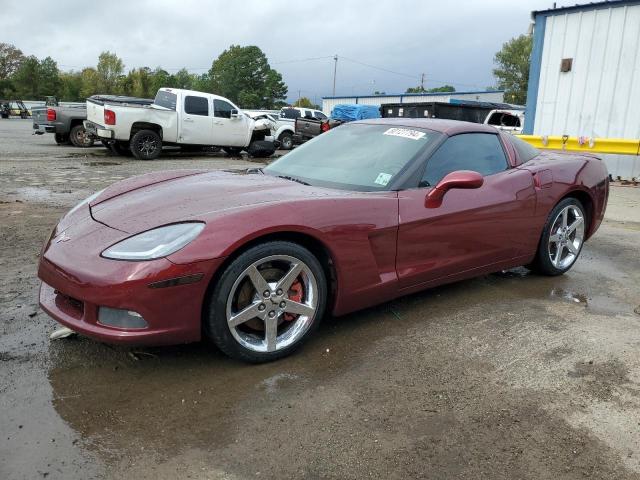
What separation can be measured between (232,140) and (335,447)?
13.8m

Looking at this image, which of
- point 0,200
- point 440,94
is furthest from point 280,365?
point 440,94

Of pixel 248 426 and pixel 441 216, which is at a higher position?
pixel 441 216

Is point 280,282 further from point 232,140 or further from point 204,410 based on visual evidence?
point 232,140

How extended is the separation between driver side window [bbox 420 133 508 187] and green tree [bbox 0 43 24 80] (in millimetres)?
99284

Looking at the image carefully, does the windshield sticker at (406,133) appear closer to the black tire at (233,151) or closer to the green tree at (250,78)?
the black tire at (233,151)

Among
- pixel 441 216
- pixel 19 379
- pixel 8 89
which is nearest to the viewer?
pixel 19 379

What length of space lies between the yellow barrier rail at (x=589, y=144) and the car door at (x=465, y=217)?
7625 millimetres

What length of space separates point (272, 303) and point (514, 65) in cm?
7440

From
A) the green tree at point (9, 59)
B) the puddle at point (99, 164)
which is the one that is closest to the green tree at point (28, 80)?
the green tree at point (9, 59)

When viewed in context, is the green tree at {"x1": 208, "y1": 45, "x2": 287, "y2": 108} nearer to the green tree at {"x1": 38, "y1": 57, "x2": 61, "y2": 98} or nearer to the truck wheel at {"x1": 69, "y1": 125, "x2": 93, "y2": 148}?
the green tree at {"x1": 38, "y1": 57, "x2": 61, "y2": 98}

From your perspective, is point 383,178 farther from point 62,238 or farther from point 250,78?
point 250,78

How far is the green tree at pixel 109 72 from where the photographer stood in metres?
82.6

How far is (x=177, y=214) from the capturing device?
8.81ft

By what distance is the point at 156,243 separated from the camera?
2.49m
